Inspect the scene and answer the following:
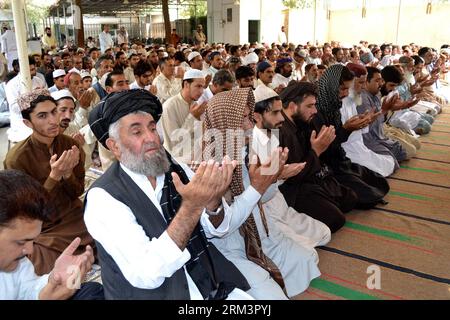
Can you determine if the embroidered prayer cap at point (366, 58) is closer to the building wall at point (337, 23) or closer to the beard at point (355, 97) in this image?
the beard at point (355, 97)

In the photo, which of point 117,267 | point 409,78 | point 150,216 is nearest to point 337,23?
point 409,78

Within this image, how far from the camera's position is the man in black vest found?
56.2 inches

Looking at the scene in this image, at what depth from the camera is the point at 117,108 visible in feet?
5.66

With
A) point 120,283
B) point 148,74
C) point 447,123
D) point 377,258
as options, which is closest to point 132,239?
point 120,283

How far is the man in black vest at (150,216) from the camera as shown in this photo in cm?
143

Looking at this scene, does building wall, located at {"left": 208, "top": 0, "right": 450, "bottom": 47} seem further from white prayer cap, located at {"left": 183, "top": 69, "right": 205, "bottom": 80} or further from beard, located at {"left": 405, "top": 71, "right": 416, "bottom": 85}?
white prayer cap, located at {"left": 183, "top": 69, "right": 205, "bottom": 80}

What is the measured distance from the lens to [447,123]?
6.82 metres

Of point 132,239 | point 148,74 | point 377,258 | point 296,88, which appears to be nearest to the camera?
point 132,239

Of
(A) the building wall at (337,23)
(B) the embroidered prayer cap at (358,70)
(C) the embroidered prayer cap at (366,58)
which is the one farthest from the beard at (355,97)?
(A) the building wall at (337,23)

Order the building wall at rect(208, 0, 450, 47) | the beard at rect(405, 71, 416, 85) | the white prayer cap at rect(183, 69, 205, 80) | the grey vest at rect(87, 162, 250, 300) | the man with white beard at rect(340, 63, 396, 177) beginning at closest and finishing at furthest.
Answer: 1. the grey vest at rect(87, 162, 250, 300)
2. the man with white beard at rect(340, 63, 396, 177)
3. the white prayer cap at rect(183, 69, 205, 80)
4. the beard at rect(405, 71, 416, 85)
5. the building wall at rect(208, 0, 450, 47)

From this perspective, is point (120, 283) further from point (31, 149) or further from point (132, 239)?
point (31, 149)

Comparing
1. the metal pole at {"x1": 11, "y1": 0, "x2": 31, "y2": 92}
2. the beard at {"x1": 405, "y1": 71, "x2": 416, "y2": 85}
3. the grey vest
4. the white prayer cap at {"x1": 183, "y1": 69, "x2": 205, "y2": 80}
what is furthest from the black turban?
the beard at {"x1": 405, "y1": 71, "x2": 416, "y2": 85}

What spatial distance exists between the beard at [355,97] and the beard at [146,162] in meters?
3.24
